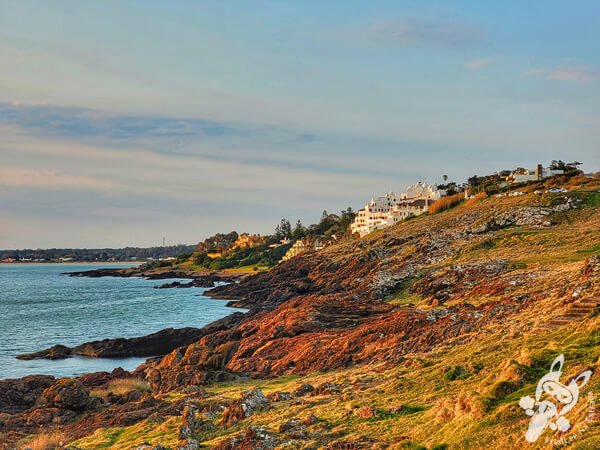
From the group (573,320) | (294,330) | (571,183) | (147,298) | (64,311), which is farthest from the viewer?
(147,298)

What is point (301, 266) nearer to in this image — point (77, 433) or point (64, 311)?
point (64, 311)

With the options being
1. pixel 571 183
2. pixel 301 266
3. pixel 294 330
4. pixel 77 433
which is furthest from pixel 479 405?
pixel 571 183

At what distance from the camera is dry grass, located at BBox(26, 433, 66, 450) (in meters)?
19.8

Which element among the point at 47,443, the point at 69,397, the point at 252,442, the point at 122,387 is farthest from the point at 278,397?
the point at 122,387

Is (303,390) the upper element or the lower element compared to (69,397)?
upper

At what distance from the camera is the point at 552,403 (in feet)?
46.0

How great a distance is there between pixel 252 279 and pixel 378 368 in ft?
331

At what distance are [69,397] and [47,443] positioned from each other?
7233 mm

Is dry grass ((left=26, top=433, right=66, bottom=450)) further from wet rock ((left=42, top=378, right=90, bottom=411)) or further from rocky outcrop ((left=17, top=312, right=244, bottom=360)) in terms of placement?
rocky outcrop ((left=17, top=312, right=244, bottom=360))

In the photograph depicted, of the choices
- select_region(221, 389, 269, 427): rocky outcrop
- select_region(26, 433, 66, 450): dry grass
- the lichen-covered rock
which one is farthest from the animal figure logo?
select_region(26, 433, 66, 450): dry grass

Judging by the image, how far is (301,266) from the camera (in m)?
107

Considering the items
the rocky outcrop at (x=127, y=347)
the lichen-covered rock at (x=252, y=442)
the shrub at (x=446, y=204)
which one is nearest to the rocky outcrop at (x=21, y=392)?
the lichen-covered rock at (x=252, y=442)

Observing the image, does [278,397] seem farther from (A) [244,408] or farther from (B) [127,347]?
(B) [127,347]

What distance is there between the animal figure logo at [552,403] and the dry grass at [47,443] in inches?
619
